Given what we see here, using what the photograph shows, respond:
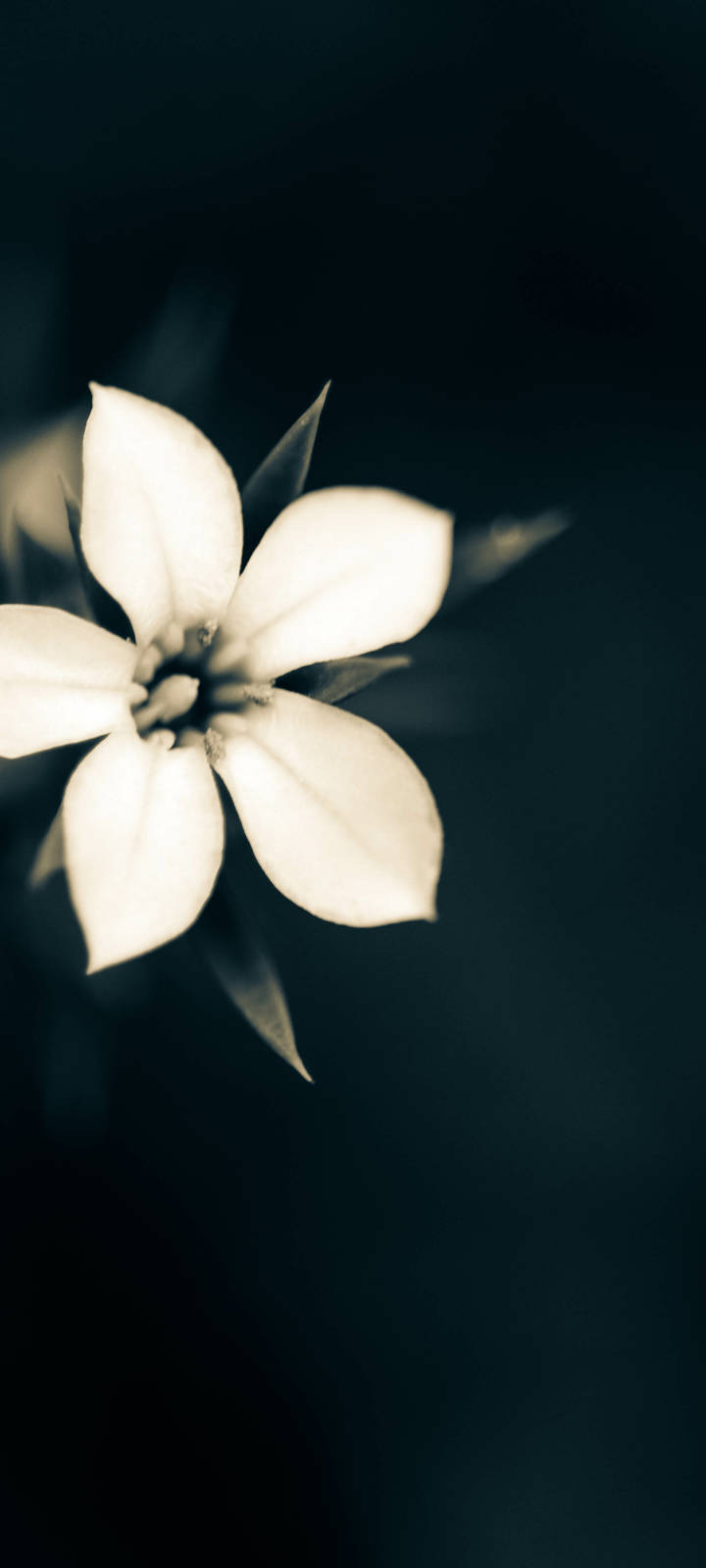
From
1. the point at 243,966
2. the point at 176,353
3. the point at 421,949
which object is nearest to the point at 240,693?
the point at 243,966

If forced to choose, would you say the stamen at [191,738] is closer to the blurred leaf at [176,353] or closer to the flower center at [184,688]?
the flower center at [184,688]

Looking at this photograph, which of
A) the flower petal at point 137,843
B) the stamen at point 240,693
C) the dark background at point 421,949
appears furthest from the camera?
the dark background at point 421,949

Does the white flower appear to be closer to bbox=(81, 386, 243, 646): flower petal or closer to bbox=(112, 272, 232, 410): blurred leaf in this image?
bbox=(81, 386, 243, 646): flower petal

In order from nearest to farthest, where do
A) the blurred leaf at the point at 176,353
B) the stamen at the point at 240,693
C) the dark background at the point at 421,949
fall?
the stamen at the point at 240,693 < the blurred leaf at the point at 176,353 < the dark background at the point at 421,949

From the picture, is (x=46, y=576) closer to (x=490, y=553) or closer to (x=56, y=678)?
(x=56, y=678)

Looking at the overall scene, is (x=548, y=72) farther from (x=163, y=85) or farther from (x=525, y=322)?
(x=163, y=85)

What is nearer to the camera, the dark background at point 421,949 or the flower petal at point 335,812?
the flower petal at point 335,812

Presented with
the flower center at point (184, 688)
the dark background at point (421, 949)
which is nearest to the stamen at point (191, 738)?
the flower center at point (184, 688)

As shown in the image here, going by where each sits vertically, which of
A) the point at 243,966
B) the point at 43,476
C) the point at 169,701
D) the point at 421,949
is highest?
the point at 43,476
